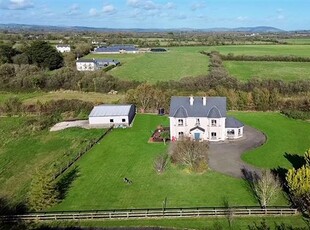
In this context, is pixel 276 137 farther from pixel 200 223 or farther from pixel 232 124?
pixel 200 223

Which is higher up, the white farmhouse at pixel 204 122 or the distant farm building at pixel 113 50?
the distant farm building at pixel 113 50

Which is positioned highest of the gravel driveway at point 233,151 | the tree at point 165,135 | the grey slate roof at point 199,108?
the grey slate roof at point 199,108

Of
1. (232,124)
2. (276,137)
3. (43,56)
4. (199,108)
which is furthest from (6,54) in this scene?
(276,137)

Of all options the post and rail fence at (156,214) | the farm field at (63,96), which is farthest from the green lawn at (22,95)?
the post and rail fence at (156,214)

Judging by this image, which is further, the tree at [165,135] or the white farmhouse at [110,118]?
the white farmhouse at [110,118]

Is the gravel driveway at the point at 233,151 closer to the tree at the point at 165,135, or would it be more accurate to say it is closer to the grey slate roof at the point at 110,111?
the tree at the point at 165,135

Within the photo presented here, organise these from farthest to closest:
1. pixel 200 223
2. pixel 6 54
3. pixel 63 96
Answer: pixel 6 54
pixel 63 96
pixel 200 223
